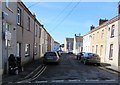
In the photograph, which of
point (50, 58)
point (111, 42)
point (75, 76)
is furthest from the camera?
point (111, 42)

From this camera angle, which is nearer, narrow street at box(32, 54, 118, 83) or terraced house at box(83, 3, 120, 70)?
narrow street at box(32, 54, 118, 83)

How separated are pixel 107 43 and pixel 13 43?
1660cm

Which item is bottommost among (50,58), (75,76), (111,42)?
(75,76)

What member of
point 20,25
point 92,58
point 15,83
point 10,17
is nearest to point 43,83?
point 15,83

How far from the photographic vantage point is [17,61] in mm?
16844

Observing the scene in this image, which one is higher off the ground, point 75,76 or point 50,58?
point 50,58

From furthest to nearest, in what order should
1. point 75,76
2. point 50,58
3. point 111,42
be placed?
1. point 111,42
2. point 50,58
3. point 75,76

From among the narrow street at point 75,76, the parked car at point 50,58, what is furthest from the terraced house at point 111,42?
the narrow street at point 75,76

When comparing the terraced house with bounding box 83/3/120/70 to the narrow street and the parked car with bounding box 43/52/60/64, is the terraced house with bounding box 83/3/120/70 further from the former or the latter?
the narrow street

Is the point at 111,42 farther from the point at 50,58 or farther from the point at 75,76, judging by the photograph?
the point at 75,76

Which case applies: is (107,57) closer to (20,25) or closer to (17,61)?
(20,25)

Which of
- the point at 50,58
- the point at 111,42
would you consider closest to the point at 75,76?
the point at 50,58

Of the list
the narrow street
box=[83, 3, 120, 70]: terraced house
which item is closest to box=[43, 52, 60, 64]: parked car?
box=[83, 3, 120, 70]: terraced house

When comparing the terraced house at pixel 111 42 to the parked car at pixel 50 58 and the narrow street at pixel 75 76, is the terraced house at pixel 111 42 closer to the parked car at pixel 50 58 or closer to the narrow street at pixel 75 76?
the parked car at pixel 50 58
